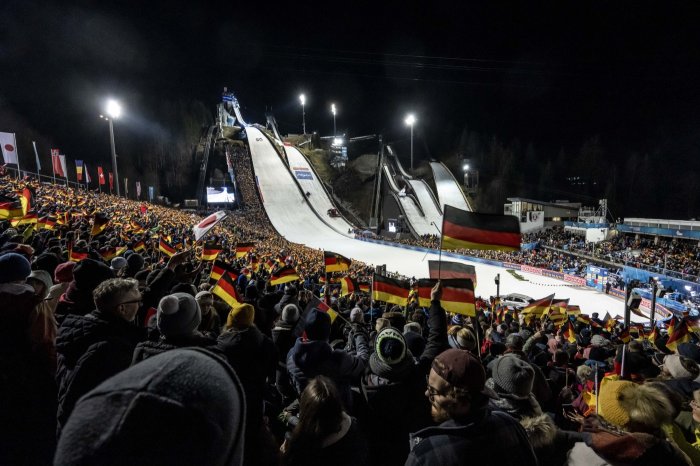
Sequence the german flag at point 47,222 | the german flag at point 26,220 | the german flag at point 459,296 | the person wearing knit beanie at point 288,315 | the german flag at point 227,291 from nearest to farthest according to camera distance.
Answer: the person wearing knit beanie at point 288,315, the german flag at point 227,291, the german flag at point 459,296, the german flag at point 26,220, the german flag at point 47,222

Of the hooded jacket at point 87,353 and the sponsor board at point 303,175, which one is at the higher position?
the sponsor board at point 303,175

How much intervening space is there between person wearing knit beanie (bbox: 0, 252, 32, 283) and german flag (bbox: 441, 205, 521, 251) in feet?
16.1

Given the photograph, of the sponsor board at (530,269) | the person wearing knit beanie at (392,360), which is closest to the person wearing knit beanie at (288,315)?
the person wearing knit beanie at (392,360)

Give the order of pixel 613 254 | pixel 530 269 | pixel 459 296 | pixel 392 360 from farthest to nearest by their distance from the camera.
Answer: pixel 613 254 < pixel 530 269 < pixel 459 296 < pixel 392 360

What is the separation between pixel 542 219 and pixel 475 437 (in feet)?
171

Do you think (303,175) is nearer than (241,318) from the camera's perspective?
No

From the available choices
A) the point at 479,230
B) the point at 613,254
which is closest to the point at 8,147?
the point at 479,230

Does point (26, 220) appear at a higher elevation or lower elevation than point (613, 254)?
higher

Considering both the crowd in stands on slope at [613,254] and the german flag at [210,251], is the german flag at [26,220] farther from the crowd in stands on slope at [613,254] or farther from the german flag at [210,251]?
the crowd in stands on slope at [613,254]

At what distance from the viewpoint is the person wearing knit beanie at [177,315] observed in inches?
88.4

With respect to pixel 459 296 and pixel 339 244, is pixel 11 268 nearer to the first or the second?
pixel 459 296

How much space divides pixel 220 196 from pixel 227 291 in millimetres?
46321

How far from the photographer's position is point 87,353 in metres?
2.25

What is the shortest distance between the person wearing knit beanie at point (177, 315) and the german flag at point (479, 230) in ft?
13.8
